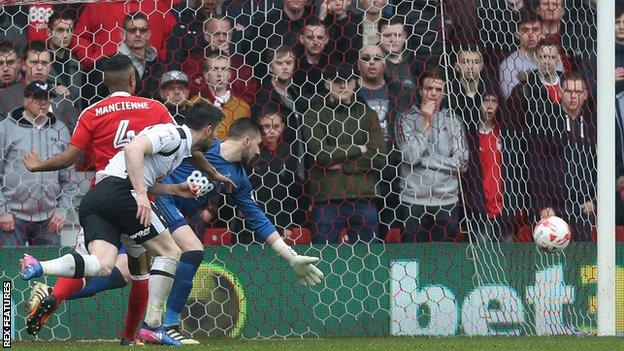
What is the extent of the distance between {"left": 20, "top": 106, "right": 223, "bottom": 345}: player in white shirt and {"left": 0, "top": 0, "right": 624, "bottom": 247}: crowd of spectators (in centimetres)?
162

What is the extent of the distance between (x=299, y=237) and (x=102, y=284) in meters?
1.52

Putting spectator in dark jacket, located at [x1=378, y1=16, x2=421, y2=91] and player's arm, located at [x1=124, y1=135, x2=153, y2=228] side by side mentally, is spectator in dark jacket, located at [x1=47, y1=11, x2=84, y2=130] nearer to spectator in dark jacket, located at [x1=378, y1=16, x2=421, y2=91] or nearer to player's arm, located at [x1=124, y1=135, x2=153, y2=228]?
spectator in dark jacket, located at [x1=378, y1=16, x2=421, y2=91]

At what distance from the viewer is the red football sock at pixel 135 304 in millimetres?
8320

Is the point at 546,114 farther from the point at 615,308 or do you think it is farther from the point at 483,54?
the point at 615,308

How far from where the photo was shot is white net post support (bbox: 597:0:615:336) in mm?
8930

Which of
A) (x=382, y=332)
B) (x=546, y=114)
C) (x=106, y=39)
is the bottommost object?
(x=382, y=332)

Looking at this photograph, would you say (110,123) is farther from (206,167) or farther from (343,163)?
(343,163)

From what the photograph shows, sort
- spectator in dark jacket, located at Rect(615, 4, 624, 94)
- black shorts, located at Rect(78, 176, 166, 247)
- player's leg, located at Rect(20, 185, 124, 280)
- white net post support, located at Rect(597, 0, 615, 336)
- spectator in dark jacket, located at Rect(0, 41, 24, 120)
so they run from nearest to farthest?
1. player's leg, located at Rect(20, 185, 124, 280)
2. black shorts, located at Rect(78, 176, 166, 247)
3. white net post support, located at Rect(597, 0, 615, 336)
4. spectator in dark jacket, located at Rect(0, 41, 24, 120)
5. spectator in dark jacket, located at Rect(615, 4, 624, 94)

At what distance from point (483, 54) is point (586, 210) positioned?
1.49 meters

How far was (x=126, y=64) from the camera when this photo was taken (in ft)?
25.9

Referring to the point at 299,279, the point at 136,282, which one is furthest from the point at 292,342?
the point at 136,282

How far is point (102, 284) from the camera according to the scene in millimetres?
8664

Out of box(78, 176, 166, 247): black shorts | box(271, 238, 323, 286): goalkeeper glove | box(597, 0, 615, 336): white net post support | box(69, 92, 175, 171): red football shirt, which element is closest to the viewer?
box(78, 176, 166, 247): black shorts

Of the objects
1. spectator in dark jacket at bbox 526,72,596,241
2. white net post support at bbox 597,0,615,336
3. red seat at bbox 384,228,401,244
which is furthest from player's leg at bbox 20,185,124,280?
spectator in dark jacket at bbox 526,72,596,241
